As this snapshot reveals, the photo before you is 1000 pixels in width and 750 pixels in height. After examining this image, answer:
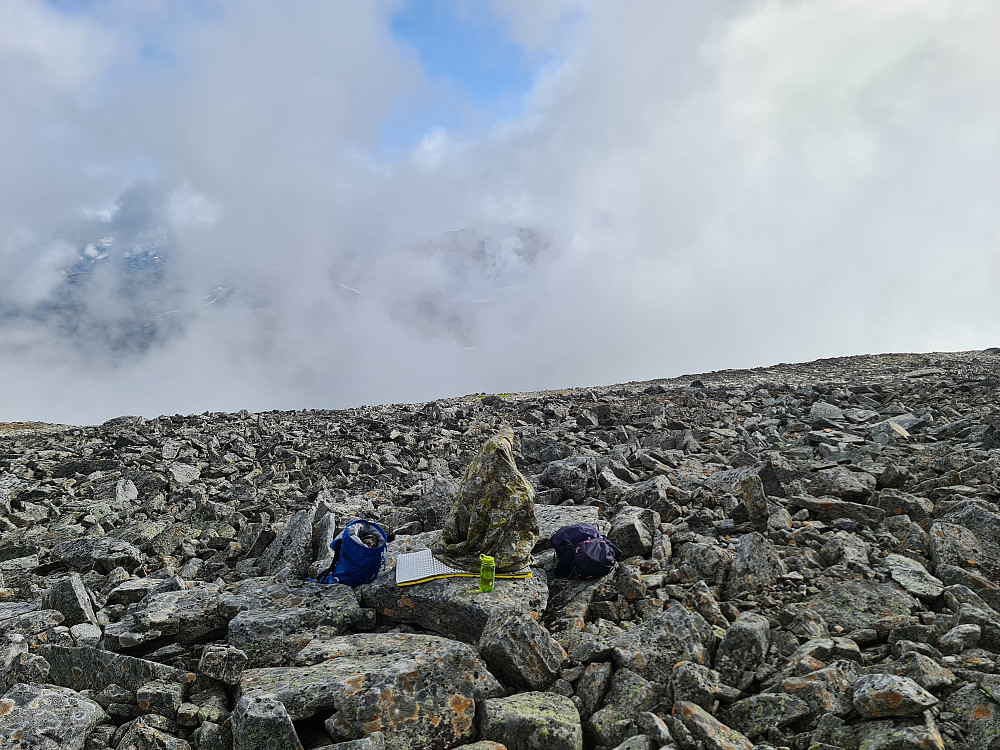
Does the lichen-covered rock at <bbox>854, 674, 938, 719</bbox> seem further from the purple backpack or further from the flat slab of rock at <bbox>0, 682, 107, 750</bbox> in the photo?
the flat slab of rock at <bbox>0, 682, 107, 750</bbox>

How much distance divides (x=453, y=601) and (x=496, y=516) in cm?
132

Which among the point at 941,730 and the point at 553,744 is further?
the point at 553,744

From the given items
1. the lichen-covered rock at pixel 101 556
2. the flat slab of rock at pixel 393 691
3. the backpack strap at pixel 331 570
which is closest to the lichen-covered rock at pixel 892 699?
the flat slab of rock at pixel 393 691

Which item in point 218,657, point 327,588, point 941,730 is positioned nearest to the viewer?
point 941,730

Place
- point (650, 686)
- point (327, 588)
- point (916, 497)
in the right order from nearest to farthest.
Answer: point (650, 686) → point (327, 588) → point (916, 497)

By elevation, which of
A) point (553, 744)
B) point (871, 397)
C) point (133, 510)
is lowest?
point (553, 744)

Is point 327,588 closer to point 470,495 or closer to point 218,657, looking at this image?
point 218,657

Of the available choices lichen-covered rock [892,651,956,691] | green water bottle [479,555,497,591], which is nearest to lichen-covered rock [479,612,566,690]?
green water bottle [479,555,497,591]

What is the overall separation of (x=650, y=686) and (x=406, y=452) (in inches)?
580

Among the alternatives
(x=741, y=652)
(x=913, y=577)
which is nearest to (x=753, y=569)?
(x=741, y=652)

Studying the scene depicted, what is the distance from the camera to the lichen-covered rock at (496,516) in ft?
26.1

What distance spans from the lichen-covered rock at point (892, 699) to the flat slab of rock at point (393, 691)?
3.35 metres

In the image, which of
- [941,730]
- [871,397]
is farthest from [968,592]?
[871,397]

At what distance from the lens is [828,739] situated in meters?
4.76
